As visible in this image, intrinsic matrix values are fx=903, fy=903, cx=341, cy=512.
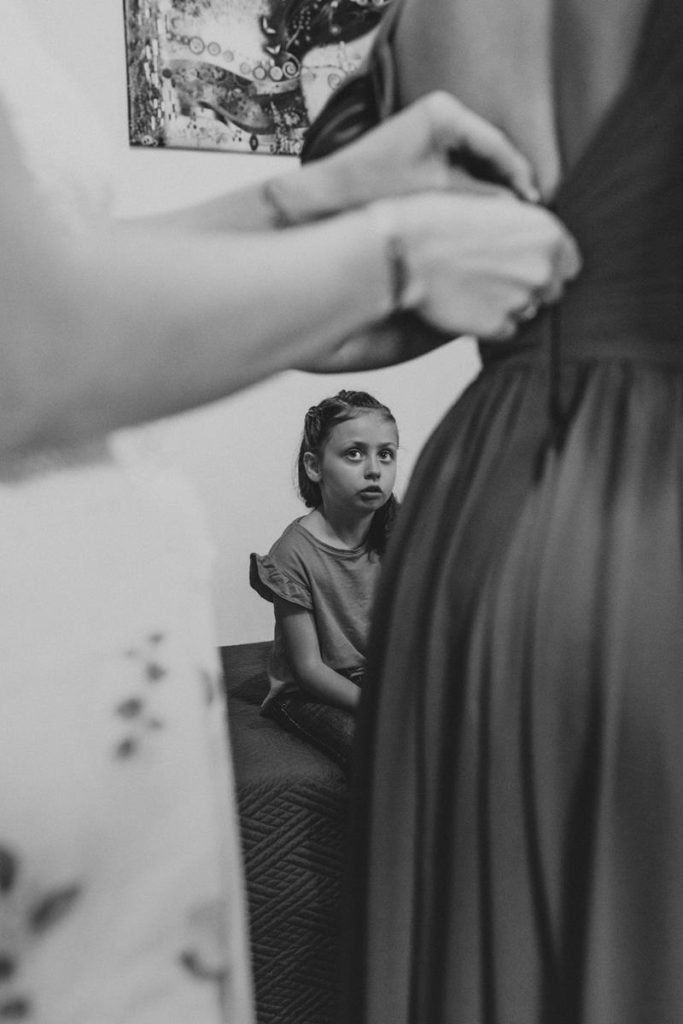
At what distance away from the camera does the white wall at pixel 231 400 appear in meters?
0.44

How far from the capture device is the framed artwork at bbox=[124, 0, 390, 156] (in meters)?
0.69

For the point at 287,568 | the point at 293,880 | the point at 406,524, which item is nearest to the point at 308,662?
the point at 287,568

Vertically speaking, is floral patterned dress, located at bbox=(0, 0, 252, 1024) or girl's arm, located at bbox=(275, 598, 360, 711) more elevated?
floral patterned dress, located at bbox=(0, 0, 252, 1024)

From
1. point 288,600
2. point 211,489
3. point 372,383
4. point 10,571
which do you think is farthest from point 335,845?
point 10,571

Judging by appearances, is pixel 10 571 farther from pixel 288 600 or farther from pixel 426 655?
pixel 288 600

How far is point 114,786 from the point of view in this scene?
399 mm

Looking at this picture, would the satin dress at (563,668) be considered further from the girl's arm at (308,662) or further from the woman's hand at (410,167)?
the girl's arm at (308,662)

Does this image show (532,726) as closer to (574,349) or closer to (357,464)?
(574,349)

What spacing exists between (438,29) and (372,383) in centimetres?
74

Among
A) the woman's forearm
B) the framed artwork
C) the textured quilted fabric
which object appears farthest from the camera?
the textured quilted fabric

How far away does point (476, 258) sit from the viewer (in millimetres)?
355

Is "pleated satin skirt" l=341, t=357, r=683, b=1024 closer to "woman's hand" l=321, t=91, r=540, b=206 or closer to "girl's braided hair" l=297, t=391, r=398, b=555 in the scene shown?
"woman's hand" l=321, t=91, r=540, b=206

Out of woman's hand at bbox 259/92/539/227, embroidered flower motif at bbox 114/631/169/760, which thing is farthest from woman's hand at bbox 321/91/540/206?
embroidered flower motif at bbox 114/631/169/760

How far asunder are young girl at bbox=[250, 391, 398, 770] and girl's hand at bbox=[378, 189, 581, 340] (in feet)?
2.03
